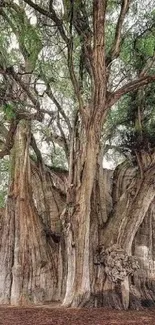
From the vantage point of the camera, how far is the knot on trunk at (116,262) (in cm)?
575

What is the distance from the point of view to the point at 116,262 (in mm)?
5766

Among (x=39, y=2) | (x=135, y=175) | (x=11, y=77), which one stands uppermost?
(x=39, y=2)

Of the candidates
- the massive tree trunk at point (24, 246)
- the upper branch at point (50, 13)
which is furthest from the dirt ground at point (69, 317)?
the upper branch at point (50, 13)

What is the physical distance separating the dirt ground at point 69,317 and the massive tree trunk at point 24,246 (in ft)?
3.28

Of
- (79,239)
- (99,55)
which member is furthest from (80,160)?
(99,55)

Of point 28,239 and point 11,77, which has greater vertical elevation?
point 11,77

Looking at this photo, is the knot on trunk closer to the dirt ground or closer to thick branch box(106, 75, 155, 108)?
the dirt ground

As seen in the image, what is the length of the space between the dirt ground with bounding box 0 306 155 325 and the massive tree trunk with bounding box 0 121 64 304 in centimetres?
100

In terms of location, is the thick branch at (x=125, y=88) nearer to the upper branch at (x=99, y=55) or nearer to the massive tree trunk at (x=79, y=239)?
the upper branch at (x=99, y=55)

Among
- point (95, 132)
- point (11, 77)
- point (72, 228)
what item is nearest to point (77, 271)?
point (72, 228)

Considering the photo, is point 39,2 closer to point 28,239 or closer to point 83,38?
point 83,38

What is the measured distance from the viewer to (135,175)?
6.99 meters

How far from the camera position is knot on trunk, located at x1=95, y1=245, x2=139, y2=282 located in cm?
575

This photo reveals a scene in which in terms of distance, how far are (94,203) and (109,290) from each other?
1523mm
